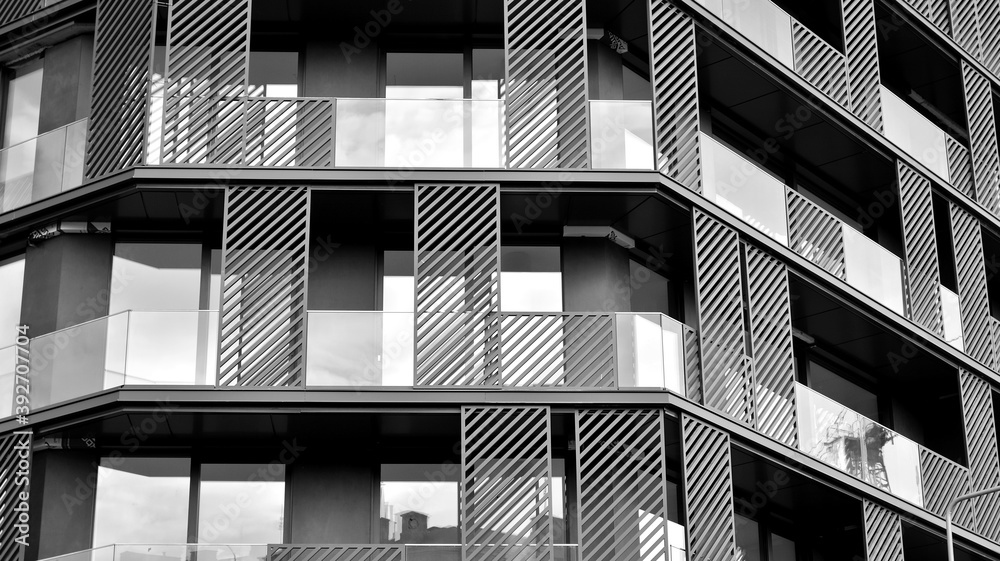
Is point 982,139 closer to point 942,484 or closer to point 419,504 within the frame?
point 942,484

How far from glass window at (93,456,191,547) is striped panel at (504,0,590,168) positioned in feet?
21.7

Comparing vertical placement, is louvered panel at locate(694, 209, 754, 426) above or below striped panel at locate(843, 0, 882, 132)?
below

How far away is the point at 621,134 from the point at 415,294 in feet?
13.1

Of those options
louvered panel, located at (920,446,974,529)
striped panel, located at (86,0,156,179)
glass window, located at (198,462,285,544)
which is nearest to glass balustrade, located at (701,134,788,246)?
louvered panel, located at (920,446,974,529)

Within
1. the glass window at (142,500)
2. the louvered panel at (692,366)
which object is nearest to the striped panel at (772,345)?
the louvered panel at (692,366)

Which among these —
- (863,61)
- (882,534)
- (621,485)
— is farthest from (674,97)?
(882,534)

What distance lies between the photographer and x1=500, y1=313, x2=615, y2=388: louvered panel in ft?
69.7

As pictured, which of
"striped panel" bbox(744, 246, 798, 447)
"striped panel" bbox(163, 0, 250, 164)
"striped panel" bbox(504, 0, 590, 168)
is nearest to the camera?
"striped panel" bbox(163, 0, 250, 164)

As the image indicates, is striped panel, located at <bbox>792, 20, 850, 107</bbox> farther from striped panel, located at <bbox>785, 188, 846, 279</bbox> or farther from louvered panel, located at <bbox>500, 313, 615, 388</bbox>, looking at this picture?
louvered panel, located at <bbox>500, 313, 615, 388</bbox>

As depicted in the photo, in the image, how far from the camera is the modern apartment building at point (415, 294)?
818 inches

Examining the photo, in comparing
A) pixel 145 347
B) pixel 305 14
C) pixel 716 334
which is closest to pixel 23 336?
pixel 145 347

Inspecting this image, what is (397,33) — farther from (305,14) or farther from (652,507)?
(652,507)

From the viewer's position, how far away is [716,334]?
74.2 feet

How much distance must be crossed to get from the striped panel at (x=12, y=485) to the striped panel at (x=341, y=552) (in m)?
3.65
